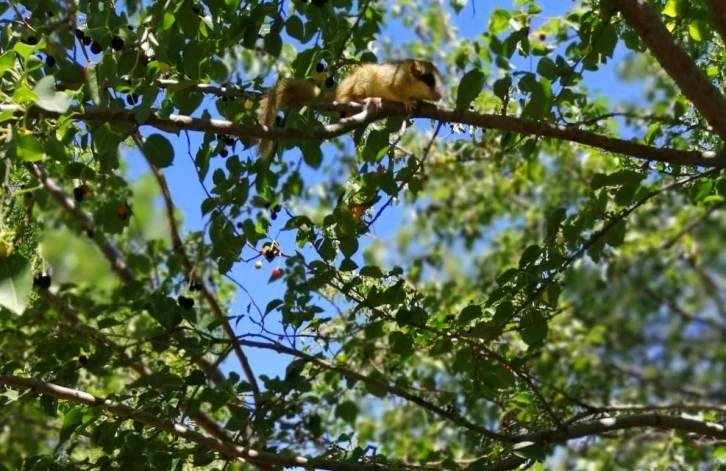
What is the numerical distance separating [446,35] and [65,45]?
265cm

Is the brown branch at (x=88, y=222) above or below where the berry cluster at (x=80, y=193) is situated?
below

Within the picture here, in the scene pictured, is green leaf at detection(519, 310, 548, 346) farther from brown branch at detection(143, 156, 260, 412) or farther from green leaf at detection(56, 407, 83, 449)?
green leaf at detection(56, 407, 83, 449)

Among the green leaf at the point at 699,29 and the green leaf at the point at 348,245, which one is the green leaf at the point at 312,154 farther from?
the green leaf at the point at 699,29

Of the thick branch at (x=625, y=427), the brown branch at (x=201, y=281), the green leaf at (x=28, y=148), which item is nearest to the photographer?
the green leaf at (x=28, y=148)

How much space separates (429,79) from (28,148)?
2.05 m

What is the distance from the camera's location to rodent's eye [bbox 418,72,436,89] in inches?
115

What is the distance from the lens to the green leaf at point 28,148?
107cm

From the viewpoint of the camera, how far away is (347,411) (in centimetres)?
182

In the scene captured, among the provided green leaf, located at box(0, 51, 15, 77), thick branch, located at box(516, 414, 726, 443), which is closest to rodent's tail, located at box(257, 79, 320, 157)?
green leaf, located at box(0, 51, 15, 77)

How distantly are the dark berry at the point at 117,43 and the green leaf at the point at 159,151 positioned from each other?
0.96 ft

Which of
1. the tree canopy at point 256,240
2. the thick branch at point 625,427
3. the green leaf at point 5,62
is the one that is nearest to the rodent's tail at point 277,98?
the tree canopy at point 256,240

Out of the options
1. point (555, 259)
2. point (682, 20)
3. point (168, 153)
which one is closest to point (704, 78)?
point (682, 20)

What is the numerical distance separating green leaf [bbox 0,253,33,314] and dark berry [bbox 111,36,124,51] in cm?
63

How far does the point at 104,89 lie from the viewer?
1.36 metres
